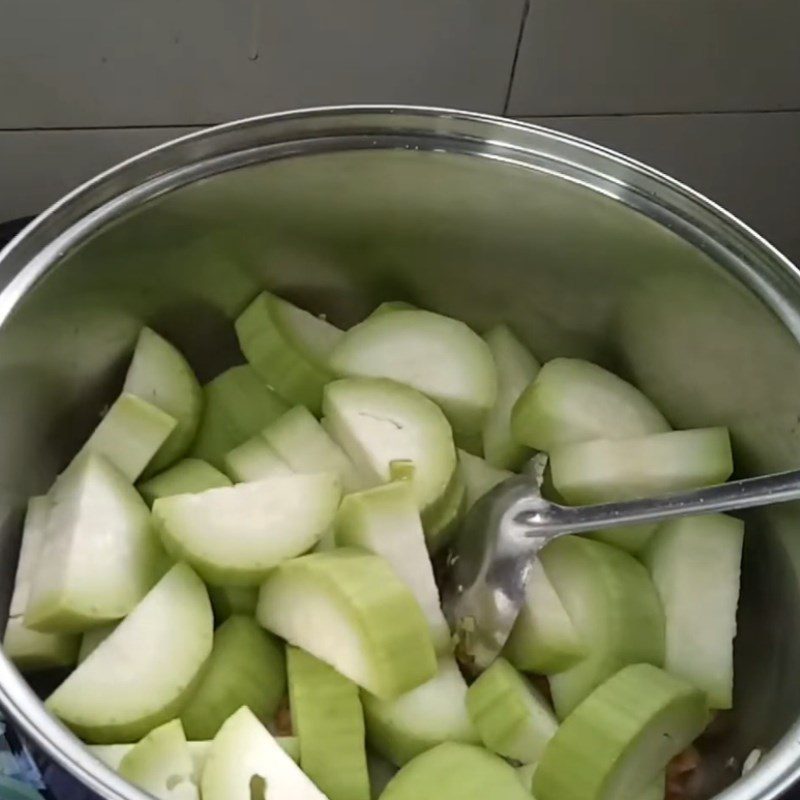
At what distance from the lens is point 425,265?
712 mm

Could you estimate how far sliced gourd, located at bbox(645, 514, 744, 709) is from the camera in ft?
1.99

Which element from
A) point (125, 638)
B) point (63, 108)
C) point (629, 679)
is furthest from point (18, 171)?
point (629, 679)

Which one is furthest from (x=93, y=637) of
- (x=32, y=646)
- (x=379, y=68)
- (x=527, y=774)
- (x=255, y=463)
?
(x=379, y=68)

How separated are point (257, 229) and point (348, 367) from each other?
99 mm

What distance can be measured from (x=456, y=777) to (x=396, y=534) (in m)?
0.13

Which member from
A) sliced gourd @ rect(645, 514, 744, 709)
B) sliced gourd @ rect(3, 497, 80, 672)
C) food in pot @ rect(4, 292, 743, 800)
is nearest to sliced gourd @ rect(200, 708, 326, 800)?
food in pot @ rect(4, 292, 743, 800)

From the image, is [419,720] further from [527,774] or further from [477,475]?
[477,475]

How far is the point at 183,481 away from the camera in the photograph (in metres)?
0.66

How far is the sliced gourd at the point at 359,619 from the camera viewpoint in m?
0.55

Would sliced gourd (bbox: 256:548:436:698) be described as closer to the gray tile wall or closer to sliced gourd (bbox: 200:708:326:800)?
sliced gourd (bbox: 200:708:326:800)

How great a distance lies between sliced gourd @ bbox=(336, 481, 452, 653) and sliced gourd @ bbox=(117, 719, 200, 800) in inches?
5.2

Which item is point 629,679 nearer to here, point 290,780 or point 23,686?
point 290,780

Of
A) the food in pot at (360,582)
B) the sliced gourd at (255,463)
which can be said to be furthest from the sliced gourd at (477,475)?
the sliced gourd at (255,463)

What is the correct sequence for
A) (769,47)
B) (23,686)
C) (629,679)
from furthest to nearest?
(769,47) < (629,679) < (23,686)
